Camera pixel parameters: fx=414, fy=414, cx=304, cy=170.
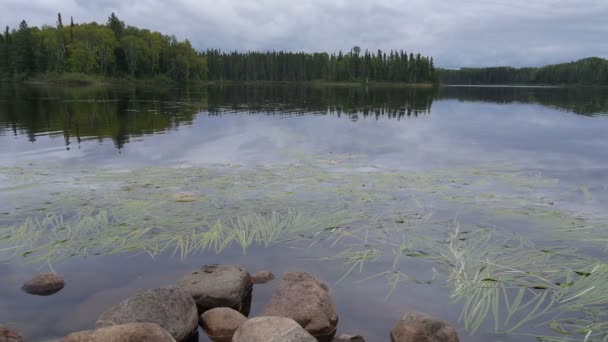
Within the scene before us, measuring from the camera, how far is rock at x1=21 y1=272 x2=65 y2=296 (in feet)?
25.3

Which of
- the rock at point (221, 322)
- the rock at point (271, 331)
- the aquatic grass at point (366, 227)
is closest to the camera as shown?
the rock at point (271, 331)

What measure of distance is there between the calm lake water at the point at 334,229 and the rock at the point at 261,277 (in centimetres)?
26

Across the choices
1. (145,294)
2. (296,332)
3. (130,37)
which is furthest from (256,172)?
(130,37)

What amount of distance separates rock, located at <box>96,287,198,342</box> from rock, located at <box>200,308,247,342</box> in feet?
0.64

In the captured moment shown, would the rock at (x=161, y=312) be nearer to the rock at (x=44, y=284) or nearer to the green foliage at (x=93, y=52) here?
the rock at (x=44, y=284)

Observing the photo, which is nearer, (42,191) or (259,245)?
(259,245)

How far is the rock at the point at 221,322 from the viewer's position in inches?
262

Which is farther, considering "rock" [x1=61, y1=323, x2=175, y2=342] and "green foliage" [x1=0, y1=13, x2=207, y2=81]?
"green foliage" [x1=0, y1=13, x2=207, y2=81]

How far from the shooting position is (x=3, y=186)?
14.1 m

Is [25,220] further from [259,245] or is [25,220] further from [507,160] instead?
[507,160]

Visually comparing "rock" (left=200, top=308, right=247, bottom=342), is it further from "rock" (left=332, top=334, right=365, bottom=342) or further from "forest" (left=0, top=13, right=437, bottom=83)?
"forest" (left=0, top=13, right=437, bottom=83)

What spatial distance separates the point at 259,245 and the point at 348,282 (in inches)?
103

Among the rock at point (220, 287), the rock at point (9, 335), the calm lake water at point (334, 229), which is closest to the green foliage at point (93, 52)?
the calm lake water at point (334, 229)

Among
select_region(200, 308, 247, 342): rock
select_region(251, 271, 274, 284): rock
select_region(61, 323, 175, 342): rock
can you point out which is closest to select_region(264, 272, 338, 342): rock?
select_region(200, 308, 247, 342): rock
